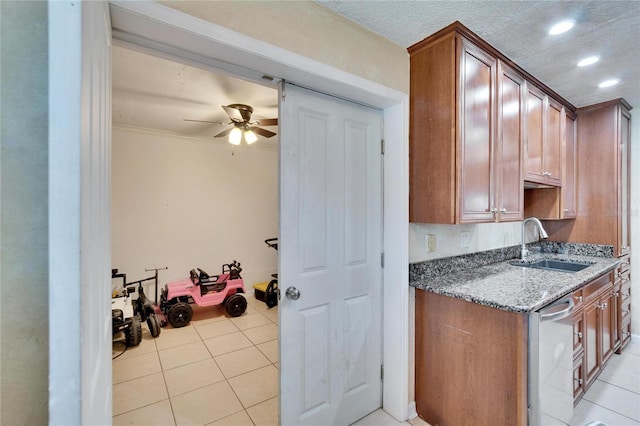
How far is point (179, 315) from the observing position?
11.0 feet

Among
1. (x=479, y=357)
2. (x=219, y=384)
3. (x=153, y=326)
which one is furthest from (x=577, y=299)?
(x=153, y=326)

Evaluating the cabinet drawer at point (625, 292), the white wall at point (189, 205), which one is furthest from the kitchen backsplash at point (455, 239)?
the white wall at point (189, 205)

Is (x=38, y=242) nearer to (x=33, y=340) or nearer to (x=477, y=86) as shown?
(x=33, y=340)

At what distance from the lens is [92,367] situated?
0.58 metres

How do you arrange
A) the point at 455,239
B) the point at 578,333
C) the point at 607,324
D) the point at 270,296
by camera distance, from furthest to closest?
the point at 270,296 → the point at 607,324 → the point at 455,239 → the point at 578,333

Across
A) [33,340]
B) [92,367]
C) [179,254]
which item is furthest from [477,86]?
[179,254]

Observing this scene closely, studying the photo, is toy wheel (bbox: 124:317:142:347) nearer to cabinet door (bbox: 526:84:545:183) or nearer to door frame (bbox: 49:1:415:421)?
door frame (bbox: 49:1:415:421)

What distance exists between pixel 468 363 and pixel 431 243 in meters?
0.77

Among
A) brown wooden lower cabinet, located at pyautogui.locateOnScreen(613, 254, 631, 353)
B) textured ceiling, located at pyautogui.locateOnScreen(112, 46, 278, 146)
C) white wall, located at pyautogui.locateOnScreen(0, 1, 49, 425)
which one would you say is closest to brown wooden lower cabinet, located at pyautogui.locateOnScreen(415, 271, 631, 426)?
brown wooden lower cabinet, located at pyautogui.locateOnScreen(613, 254, 631, 353)

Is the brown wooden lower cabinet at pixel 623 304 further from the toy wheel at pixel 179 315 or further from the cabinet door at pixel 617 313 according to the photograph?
the toy wheel at pixel 179 315

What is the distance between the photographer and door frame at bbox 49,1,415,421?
59 centimetres

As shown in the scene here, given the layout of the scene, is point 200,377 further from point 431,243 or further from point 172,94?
point 172,94

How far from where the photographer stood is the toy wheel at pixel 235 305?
366cm

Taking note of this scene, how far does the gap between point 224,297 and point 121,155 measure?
233 centimetres
